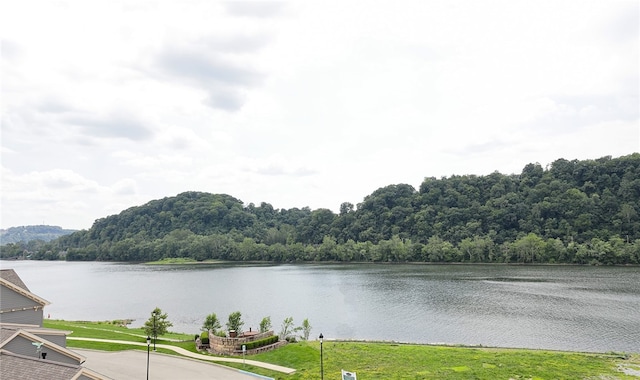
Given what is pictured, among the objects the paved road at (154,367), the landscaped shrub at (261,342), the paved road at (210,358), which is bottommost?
the paved road at (210,358)

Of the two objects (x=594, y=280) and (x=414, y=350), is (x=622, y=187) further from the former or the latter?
(x=414, y=350)

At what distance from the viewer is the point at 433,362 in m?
27.3

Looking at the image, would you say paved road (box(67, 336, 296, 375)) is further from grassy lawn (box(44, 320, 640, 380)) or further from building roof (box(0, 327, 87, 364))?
building roof (box(0, 327, 87, 364))

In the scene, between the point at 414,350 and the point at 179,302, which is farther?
the point at 179,302

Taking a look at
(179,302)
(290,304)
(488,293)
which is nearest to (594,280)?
(488,293)

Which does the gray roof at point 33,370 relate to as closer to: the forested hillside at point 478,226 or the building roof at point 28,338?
the building roof at point 28,338

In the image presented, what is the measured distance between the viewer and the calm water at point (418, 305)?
39.6m

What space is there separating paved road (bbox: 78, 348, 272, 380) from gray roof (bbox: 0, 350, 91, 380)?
11.2m

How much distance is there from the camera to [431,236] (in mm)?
142750

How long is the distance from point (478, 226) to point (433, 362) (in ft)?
379

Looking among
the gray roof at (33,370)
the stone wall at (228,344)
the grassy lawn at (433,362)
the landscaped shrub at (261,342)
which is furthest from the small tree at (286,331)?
the gray roof at (33,370)

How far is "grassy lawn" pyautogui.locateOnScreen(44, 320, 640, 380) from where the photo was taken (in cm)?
2458

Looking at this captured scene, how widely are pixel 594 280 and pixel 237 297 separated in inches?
2405

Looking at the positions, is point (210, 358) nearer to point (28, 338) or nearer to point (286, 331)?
point (286, 331)
